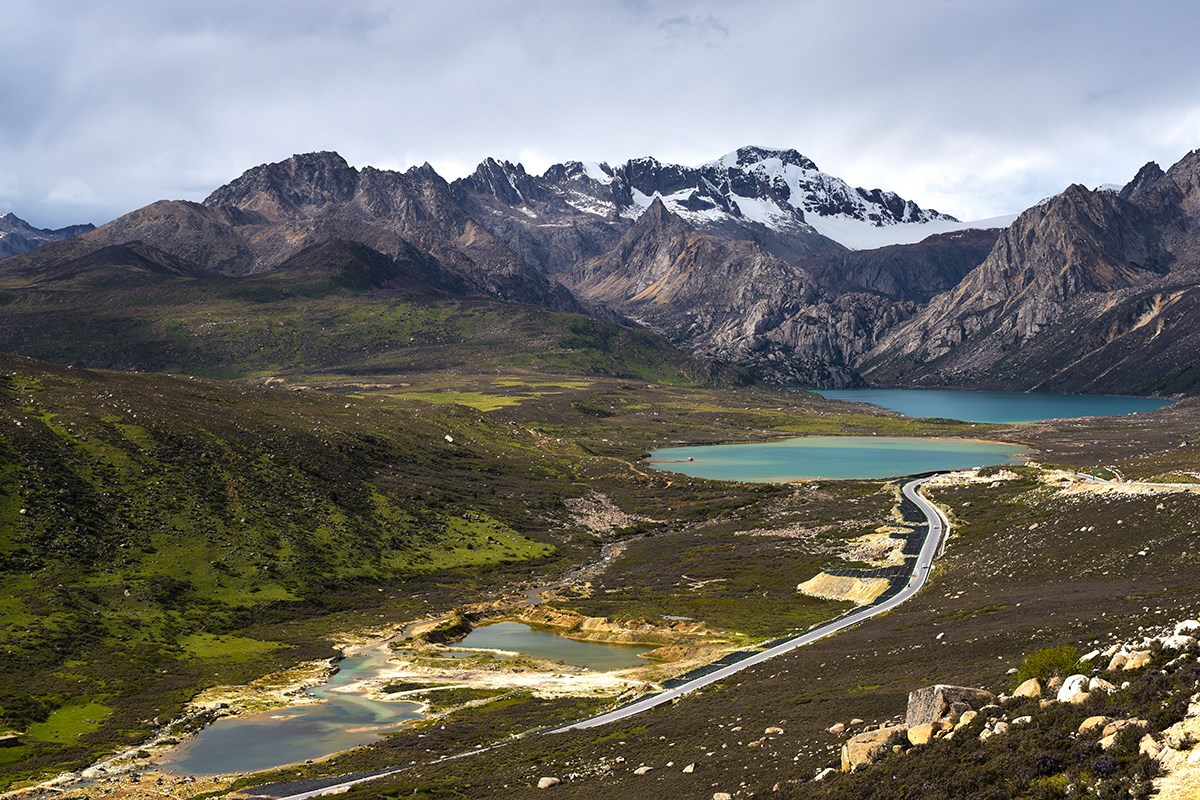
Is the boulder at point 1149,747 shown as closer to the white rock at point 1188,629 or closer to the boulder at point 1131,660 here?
the boulder at point 1131,660

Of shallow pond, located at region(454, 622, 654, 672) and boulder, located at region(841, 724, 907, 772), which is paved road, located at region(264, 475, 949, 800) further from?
boulder, located at region(841, 724, 907, 772)

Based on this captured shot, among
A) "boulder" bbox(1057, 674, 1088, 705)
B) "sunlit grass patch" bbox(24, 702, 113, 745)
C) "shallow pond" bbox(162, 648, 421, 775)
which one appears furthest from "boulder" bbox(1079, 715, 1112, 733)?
"sunlit grass patch" bbox(24, 702, 113, 745)

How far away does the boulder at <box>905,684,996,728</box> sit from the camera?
1754 inches

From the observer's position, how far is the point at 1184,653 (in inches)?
1622

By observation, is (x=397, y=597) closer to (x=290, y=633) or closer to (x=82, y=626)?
(x=290, y=633)

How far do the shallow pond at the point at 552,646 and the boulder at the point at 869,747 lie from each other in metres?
55.4

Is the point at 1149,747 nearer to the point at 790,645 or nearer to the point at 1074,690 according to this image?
the point at 1074,690

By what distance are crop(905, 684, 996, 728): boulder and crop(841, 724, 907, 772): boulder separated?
957mm

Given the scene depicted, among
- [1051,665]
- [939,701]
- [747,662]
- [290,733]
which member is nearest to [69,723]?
[290,733]

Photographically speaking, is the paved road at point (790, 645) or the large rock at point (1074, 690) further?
the paved road at point (790, 645)

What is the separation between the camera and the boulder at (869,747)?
43.8 m

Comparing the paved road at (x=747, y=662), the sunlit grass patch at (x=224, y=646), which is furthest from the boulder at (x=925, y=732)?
the sunlit grass patch at (x=224, y=646)

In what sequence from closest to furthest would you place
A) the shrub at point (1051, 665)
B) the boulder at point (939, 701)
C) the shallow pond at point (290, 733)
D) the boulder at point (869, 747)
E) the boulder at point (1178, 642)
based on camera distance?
the boulder at point (1178, 642), the boulder at point (869, 747), the boulder at point (939, 701), the shrub at point (1051, 665), the shallow pond at point (290, 733)

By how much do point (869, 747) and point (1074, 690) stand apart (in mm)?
9178
